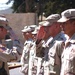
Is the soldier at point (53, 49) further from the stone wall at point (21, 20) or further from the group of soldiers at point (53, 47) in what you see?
the stone wall at point (21, 20)

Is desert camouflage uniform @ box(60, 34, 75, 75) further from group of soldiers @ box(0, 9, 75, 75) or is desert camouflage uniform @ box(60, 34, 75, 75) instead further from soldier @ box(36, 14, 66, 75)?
soldier @ box(36, 14, 66, 75)

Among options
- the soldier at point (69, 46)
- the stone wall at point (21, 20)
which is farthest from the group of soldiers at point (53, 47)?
the stone wall at point (21, 20)

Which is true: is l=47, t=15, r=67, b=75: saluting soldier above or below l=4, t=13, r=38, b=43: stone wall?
above

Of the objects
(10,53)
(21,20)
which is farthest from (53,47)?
(21,20)

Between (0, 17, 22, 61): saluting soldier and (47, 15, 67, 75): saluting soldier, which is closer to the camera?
(0, 17, 22, 61): saluting soldier

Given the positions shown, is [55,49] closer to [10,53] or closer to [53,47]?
[53,47]

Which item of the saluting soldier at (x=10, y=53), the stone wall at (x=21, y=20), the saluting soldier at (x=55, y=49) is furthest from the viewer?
the stone wall at (x=21, y=20)

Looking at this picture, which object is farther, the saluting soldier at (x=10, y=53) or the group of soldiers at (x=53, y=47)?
the saluting soldier at (x=10, y=53)

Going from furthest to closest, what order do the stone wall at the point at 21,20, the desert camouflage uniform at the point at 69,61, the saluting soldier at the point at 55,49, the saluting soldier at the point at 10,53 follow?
the stone wall at the point at 21,20 < the saluting soldier at the point at 55,49 < the saluting soldier at the point at 10,53 < the desert camouflage uniform at the point at 69,61

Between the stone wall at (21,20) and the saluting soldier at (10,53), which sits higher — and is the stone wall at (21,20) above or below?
below

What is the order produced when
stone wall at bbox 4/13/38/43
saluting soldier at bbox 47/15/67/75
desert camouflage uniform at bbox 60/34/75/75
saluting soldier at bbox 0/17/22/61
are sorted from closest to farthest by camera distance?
A: desert camouflage uniform at bbox 60/34/75/75 < saluting soldier at bbox 0/17/22/61 < saluting soldier at bbox 47/15/67/75 < stone wall at bbox 4/13/38/43

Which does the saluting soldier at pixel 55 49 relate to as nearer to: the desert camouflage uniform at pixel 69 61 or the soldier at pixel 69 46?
the soldier at pixel 69 46

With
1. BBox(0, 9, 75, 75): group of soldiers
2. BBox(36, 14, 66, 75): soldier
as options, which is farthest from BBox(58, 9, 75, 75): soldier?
BBox(36, 14, 66, 75): soldier

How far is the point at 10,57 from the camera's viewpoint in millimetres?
4293
